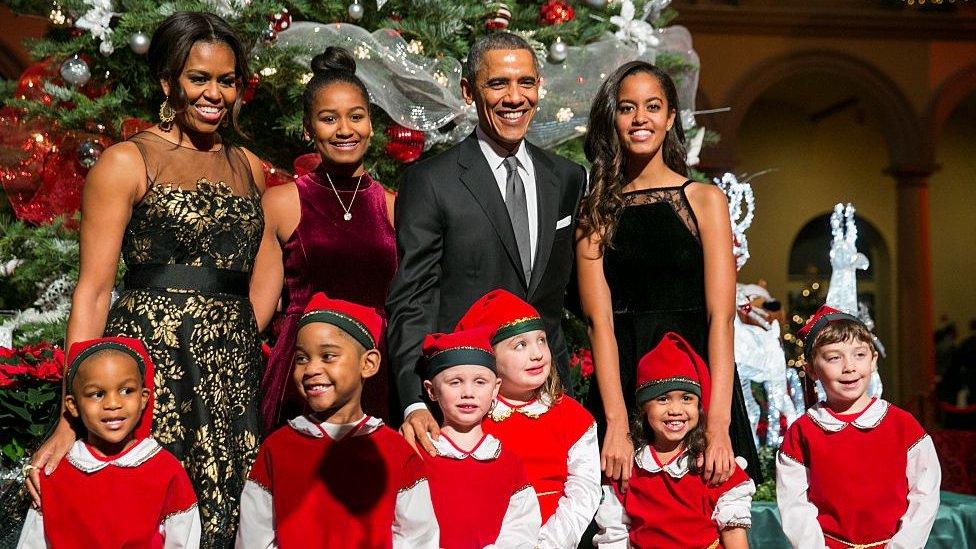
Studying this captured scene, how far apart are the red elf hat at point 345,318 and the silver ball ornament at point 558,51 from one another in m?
3.30

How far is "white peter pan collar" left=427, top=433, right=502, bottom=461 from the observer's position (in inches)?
128

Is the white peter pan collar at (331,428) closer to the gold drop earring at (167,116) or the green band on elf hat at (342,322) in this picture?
the green band on elf hat at (342,322)

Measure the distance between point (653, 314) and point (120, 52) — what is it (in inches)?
148

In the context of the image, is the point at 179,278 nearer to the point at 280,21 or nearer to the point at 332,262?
the point at 332,262

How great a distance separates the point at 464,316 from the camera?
11.1 ft

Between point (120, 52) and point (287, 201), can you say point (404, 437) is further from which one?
point (120, 52)

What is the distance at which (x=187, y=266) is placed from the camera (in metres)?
3.44

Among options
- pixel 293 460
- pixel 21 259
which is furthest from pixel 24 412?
pixel 293 460

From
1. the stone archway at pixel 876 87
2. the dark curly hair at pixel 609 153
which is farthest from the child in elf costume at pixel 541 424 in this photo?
the stone archway at pixel 876 87

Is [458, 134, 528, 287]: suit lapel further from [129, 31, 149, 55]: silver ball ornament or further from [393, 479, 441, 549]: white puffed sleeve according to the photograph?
[129, 31, 149, 55]: silver ball ornament

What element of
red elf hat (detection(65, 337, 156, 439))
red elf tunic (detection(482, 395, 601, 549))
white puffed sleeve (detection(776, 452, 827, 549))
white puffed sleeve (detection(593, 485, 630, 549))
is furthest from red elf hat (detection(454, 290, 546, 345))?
white puffed sleeve (detection(776, 452, 827, 549))

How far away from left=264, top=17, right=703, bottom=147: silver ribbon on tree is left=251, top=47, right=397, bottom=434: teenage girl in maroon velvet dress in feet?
6.27

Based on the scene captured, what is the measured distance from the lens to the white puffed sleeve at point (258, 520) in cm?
311

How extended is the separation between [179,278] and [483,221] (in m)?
0.91
